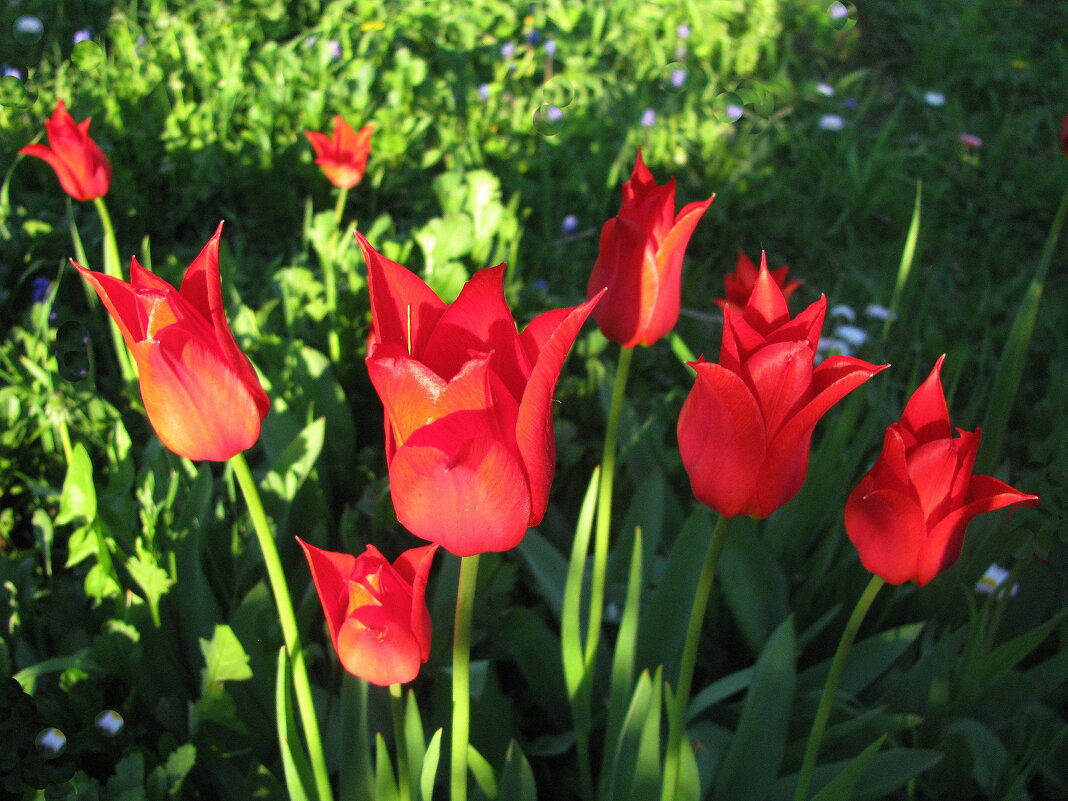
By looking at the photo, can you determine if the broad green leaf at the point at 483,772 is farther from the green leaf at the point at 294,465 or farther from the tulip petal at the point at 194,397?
the green leaf at the point at 294,465

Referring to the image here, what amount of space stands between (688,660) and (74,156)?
126cm

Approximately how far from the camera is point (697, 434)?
2.51 feet

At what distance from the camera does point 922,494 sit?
2.44 ft

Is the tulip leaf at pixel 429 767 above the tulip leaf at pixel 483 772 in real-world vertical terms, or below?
above

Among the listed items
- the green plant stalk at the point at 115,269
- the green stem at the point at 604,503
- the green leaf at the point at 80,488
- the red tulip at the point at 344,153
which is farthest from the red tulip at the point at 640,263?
the red tulip at the point at 344,153

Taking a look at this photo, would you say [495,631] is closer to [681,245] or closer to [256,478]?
[256,478]

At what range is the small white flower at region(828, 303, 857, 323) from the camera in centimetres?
238

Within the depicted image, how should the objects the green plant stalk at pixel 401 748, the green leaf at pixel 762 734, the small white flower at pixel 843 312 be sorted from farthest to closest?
the small white flower at pixel 843 312, the green leaf at pixel 762 734, the green plant stalk at pixel 401 748

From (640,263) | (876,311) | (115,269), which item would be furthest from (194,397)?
(876,311)

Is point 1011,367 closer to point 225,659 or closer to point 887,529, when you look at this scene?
point 887,529

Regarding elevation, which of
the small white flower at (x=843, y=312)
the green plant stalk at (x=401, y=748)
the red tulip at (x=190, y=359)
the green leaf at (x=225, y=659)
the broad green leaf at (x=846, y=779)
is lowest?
the small white flower at (x=843, y=312)

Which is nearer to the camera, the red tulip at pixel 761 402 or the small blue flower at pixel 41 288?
the red tulip at pixel 761 402

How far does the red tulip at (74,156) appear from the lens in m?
1.49

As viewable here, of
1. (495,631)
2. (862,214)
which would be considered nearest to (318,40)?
(862,214)
